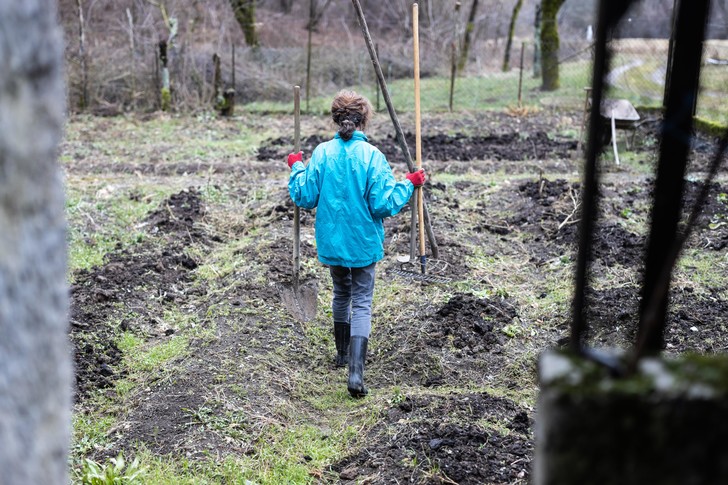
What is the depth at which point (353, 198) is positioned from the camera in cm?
493

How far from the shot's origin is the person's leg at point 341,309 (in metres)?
5.28

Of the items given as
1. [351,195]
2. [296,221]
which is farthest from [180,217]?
[351,195]

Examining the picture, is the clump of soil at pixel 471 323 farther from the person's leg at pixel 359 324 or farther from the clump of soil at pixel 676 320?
the person's leg at pixel 359 324

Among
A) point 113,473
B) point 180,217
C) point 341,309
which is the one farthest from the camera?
point 180,217

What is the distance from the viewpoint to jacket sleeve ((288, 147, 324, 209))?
499 centimetres

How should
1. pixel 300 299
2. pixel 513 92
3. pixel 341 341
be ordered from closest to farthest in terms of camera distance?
pixel 341 341 < pixel 300 299 < pixel 513 92

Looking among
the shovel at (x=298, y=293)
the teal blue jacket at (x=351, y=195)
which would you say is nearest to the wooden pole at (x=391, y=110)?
the shovel at (x=298, y=293)

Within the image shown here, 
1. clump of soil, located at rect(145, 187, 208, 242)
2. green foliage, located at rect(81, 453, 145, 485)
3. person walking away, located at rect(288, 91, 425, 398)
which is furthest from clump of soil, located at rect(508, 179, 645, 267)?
green foliage, located at rect(81, 453, 145, 485)

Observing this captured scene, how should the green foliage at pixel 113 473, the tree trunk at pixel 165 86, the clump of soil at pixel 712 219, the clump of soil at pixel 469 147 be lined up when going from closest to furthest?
1. the green foliage at pixel 113 473
2. the clump of soil at pixel 712 219
3. the clump of soil at pixel 469 147
4. the tree trunk at pixel 165 86

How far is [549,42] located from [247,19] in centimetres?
905

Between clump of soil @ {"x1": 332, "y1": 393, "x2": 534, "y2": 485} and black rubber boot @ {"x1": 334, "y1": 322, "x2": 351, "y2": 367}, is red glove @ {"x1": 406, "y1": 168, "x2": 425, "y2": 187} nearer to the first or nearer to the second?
black rubber boot @ {"x1": 334, "y1": 322, "x2": 351, "y2": 367}

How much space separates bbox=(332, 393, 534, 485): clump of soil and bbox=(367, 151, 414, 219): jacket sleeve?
123 centimetres

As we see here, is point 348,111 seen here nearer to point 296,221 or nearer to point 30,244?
point 296,221

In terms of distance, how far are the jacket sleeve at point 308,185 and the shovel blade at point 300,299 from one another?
1.54 m
